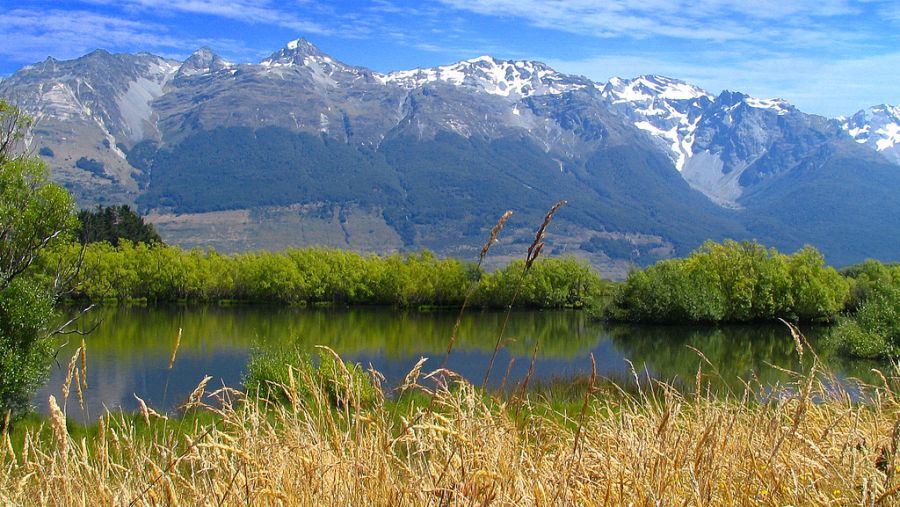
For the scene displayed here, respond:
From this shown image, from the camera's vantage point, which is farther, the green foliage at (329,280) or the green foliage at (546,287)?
the green foliage at (546,287)

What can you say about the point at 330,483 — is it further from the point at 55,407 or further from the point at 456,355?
the point at 456,355

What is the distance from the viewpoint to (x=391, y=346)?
137ft

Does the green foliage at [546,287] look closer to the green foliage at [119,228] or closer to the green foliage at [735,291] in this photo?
the green foliage at [735,291]

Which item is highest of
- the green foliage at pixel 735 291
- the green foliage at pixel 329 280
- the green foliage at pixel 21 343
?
the green foliage at pixel 21 343

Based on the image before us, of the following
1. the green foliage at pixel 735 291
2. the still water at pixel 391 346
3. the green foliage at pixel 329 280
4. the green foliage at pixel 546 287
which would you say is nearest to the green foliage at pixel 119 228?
the green foliage at pixel 329 280

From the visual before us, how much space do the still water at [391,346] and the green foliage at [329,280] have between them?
6.73m

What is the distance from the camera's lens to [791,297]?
56.2m

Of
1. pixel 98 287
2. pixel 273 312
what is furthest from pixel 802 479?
pixel 98 287

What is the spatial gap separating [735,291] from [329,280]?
1489 inches

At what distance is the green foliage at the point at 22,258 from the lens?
1606cm

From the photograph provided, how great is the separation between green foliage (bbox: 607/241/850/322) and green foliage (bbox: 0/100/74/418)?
140 feet

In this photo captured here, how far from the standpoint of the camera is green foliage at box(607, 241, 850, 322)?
182 ft

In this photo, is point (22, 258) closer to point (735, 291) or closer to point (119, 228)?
point (735, 291)

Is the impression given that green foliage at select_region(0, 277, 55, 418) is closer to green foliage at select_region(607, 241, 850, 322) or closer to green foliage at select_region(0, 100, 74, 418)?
green foliage at select_region(0, 100, 74, 418)
